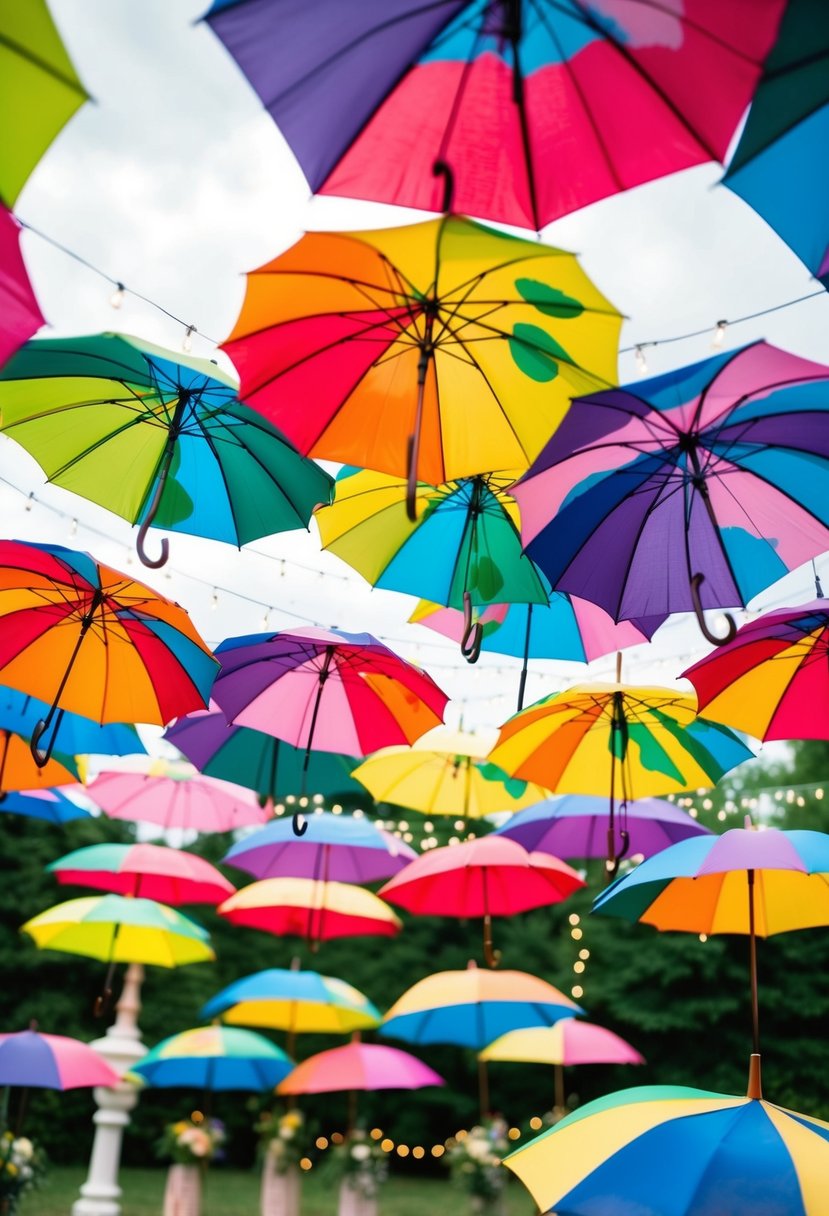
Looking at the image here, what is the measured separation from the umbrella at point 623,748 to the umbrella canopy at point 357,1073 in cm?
411

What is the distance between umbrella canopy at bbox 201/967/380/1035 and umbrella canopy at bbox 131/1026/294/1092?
0.69ft

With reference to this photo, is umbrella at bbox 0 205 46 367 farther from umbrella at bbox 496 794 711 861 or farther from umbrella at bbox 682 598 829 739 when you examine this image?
umbrella at bbox 496 794 711 861

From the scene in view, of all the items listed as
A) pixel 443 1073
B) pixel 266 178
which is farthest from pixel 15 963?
pixel 266 178

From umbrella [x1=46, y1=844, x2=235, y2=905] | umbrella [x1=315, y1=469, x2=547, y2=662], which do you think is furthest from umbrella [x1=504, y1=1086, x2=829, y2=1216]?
umbrella [x1=46, y1=844, x2=235, y2=905]

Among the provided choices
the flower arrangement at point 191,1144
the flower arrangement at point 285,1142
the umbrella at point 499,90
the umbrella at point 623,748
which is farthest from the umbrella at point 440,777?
the umbrella at point 499,90

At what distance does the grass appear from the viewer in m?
11.6

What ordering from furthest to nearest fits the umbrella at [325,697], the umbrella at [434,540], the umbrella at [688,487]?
1. the umbrella at [325,697]
2. the umbrella at [434,540]
3. the umbrella at [688,487]

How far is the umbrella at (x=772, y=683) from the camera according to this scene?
4445 millimetres

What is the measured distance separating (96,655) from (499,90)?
323 cm

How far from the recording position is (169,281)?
4355 millimetres

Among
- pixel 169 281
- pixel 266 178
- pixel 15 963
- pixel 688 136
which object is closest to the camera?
pixel 688 136

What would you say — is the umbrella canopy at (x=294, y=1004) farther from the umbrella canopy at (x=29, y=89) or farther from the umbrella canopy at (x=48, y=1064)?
the umbrella canopy at (x=29, y=89)

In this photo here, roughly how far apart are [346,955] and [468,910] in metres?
9.68

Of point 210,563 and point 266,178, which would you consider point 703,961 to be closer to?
point 210,563
